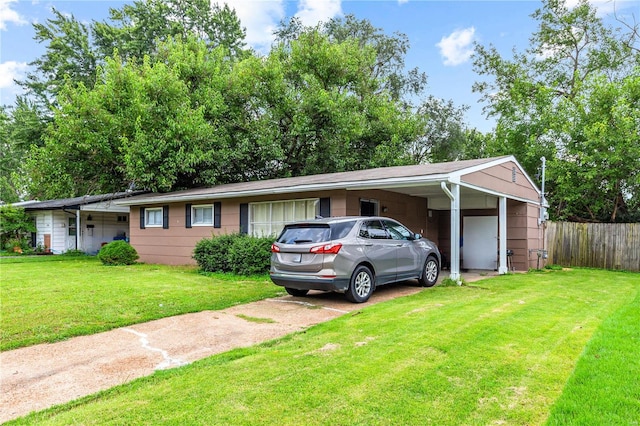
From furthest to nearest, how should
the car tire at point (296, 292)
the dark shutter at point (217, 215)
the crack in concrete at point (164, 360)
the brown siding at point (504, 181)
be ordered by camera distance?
the dark shutter at point (217, 215) < the brown siding at point (504, 181) < the car tire at point (296, 292) < the crack in concrete at point (164, 360)

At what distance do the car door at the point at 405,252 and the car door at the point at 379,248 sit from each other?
0.49ft

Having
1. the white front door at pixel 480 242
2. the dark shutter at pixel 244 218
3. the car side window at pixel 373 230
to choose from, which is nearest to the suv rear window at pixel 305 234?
the car side window at pixel 373 230

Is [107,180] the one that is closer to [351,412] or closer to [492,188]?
[492,188]

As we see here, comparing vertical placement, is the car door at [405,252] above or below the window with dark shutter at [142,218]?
below

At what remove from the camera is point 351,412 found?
2.94 metres

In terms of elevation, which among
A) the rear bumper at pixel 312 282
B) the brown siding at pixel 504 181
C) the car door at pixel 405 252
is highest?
the brown siding at pixel 504 181

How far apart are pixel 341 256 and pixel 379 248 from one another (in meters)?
1.12

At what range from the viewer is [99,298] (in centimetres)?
767

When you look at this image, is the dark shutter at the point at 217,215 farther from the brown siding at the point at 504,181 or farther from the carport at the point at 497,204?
the brown siding at the point at 504,181

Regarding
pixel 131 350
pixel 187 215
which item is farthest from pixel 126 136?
pixel 131 350

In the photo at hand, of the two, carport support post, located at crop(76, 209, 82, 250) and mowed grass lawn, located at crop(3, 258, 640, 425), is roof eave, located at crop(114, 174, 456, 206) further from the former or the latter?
carport support post, located at crop(76, 209, 82, 250)

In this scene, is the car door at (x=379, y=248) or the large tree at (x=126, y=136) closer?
the car door at (x=379, y=248)

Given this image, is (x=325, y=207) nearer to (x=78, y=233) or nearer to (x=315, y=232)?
(x=315, y=232)

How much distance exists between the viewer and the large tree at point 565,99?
55.8 feet
